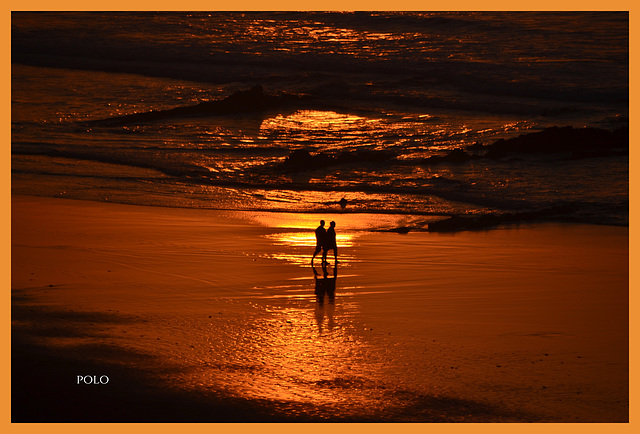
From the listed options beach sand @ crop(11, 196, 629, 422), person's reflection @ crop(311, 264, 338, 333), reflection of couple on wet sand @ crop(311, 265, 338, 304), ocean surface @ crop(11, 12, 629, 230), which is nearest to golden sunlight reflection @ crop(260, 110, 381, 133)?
ocean surface @ crop(11, 12, 629, 230)

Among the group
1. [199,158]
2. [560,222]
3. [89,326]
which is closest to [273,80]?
[199,158]

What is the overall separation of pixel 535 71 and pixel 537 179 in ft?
56.9

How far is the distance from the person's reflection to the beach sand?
0.04 m

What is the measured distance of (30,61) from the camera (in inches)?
1706

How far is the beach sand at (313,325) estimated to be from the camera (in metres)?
7.70

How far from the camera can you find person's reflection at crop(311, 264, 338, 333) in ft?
33.0

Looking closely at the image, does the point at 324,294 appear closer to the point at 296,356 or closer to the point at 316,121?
the point at 296,356

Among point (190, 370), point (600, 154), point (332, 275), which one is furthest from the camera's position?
point (600, 154)

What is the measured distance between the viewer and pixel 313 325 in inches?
385

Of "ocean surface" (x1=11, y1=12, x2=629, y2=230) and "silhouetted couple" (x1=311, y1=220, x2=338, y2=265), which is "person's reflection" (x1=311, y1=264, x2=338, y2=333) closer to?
"silhouetted couple" (x1=311, y1=220, x2=338, y2=265)

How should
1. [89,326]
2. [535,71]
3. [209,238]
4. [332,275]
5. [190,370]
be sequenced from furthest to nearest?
1. [535,71]
2. [209,238]
3. [332,275]
4. [89,326]
5. [190,370]

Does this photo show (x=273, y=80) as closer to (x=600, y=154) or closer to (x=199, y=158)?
(x=199, y=158)

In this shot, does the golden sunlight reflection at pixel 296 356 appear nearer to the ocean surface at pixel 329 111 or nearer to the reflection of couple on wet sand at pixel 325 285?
the reflection of couple on wet sand at pixel 325 285

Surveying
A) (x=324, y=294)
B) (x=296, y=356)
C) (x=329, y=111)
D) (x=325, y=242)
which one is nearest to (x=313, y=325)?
(x=296, y=356)
